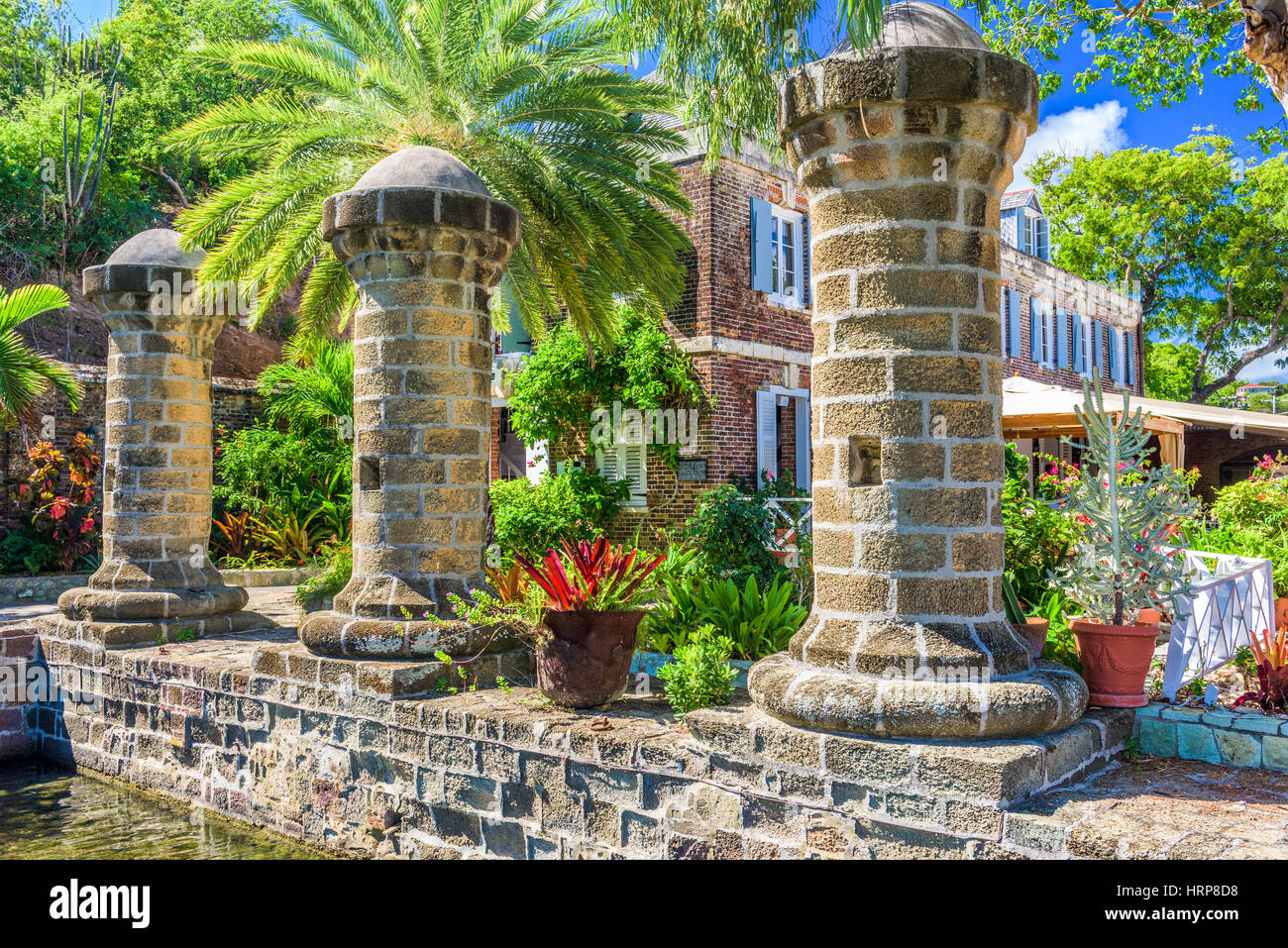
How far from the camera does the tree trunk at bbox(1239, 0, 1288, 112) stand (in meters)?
7.68

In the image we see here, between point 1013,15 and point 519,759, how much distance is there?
10.4 metres

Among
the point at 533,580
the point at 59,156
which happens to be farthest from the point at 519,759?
the point at 59,156

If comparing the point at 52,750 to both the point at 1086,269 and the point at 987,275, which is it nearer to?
the point at 987,275

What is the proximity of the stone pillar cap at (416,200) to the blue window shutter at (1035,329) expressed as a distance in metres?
18.1

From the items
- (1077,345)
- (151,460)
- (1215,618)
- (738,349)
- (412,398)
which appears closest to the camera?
(1215,618)

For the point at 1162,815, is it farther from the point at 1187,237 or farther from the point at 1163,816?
the point at 1187,237

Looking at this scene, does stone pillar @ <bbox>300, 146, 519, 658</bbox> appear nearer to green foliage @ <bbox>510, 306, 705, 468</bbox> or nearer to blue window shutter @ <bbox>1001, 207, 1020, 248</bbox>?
green foliage @ <bbox>510, 306, 705, 468</bbox>

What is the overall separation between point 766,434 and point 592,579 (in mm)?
9858

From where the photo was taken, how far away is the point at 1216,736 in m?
4.55

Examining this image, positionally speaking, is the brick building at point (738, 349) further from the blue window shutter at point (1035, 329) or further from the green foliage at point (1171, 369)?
the green foliage at point (1171, 369)

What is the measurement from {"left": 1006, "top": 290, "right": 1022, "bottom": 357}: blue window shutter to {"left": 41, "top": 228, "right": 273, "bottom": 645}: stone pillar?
16.8m

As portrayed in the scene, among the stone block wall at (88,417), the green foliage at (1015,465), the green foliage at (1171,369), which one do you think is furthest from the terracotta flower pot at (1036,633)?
the green foliage at (1171,369)

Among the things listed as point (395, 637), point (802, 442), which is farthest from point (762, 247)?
point (395, 637)
